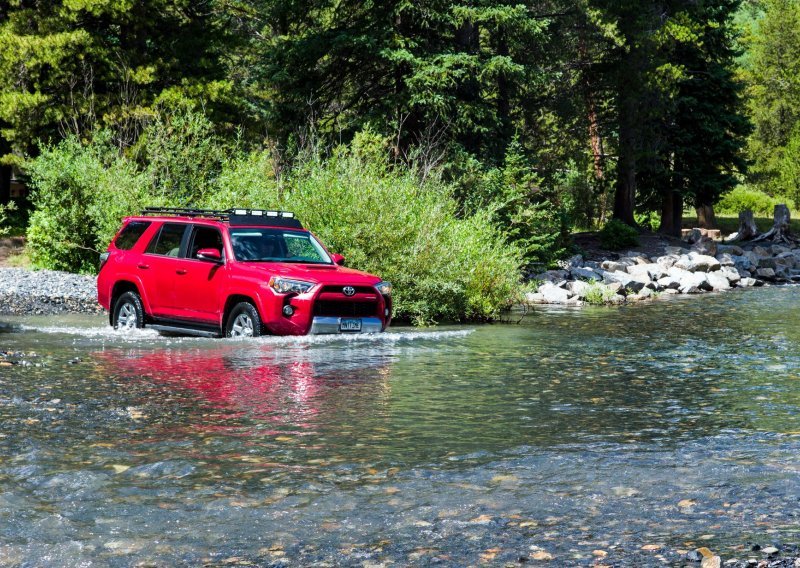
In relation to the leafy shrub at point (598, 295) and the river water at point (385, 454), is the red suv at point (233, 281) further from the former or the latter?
the leafy shrub at point (598, 295)

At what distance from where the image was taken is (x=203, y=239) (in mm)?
17422

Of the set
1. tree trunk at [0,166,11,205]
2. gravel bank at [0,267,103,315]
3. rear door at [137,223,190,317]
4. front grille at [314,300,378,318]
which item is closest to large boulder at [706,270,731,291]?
gravel bank at [0,267,103,315]

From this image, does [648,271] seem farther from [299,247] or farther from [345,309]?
[345,309]

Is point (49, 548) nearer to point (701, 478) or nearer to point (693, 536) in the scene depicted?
point (693, 536)

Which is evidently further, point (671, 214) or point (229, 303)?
point (671, 214)

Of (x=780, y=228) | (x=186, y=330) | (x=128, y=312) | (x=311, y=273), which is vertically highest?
(x=780, y=228)

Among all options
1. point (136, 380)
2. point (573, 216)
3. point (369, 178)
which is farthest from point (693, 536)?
point (573, 216)

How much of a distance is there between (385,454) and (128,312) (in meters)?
10.0

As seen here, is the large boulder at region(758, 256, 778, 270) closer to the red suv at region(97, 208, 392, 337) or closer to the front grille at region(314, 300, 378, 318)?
the red suv at region(97, 208, 392, 337)

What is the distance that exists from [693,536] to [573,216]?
43224mm

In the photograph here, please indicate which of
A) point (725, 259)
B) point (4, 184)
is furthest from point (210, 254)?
point (4, 184)

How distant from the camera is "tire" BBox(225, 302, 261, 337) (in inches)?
643

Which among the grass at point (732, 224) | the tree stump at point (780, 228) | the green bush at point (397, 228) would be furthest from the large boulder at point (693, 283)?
the grass at point (732, 224)

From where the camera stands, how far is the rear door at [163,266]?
57.4 ft
